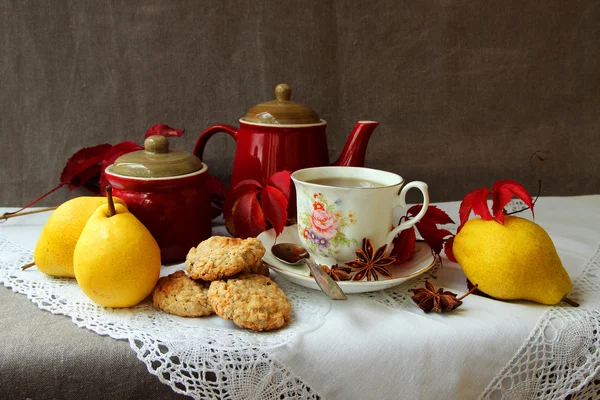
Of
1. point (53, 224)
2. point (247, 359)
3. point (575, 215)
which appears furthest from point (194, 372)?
point (575, 215)

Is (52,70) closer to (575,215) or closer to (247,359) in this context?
(247,359)

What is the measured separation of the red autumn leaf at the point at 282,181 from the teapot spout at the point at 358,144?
136mm

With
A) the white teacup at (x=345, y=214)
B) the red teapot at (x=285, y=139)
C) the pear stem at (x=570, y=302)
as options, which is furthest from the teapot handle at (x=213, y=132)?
the pear stem at (x=570, y=302)

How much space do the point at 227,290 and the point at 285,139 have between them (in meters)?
0.36

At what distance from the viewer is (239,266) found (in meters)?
0.67

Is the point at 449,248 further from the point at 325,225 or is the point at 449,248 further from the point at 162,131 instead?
the point at 162,131

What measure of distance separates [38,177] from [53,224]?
18.6 inches

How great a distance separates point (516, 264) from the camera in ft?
2.26

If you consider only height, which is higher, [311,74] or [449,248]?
[311,74]

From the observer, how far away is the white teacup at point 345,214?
734 millimetres

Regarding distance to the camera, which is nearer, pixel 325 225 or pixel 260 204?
pixel 325 225

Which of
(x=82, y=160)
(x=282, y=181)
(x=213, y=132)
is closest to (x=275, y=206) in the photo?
(x=282, y=181)

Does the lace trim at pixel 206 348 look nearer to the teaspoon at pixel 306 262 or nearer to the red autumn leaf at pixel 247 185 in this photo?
the teaspoon at pixel 306 262

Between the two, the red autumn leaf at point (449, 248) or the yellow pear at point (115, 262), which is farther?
the red autumn leaf at point (449, 248)
